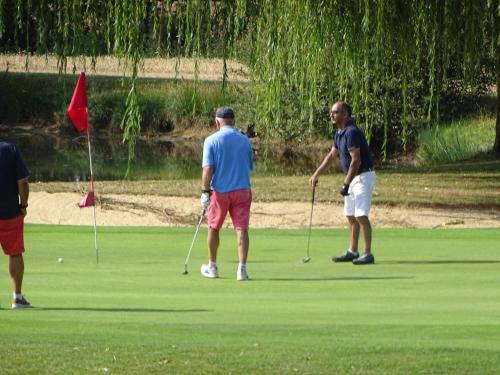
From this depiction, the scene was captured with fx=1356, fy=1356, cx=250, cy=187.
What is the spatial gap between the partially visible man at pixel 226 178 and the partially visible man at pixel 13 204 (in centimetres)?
259

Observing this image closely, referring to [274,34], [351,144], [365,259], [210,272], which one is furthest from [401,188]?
[274,34]

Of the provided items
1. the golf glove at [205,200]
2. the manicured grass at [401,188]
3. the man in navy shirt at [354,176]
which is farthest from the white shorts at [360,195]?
the manicured grass at [401,188]

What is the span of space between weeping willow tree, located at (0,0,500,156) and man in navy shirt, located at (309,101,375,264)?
2933 mm

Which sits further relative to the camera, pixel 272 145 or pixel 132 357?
pixel 272 145

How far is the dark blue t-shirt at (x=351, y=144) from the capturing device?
47.4ft

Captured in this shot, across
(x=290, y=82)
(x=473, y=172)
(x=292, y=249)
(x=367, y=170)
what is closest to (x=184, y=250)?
(x=292, y=249)

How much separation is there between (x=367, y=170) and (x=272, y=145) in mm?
28747

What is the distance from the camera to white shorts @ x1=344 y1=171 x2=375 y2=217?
47.8 ft

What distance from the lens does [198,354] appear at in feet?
27.2

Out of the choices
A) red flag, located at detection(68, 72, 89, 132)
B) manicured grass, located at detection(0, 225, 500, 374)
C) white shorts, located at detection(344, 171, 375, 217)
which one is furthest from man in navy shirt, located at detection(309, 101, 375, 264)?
red flag, located at detection(68, 72, 89, 132)

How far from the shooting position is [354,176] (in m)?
14.6

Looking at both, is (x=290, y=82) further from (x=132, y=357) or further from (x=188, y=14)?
(x=132, y=357)

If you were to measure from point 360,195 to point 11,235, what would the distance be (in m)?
4.91

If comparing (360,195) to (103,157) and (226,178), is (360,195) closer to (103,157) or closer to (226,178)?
(226,178)
